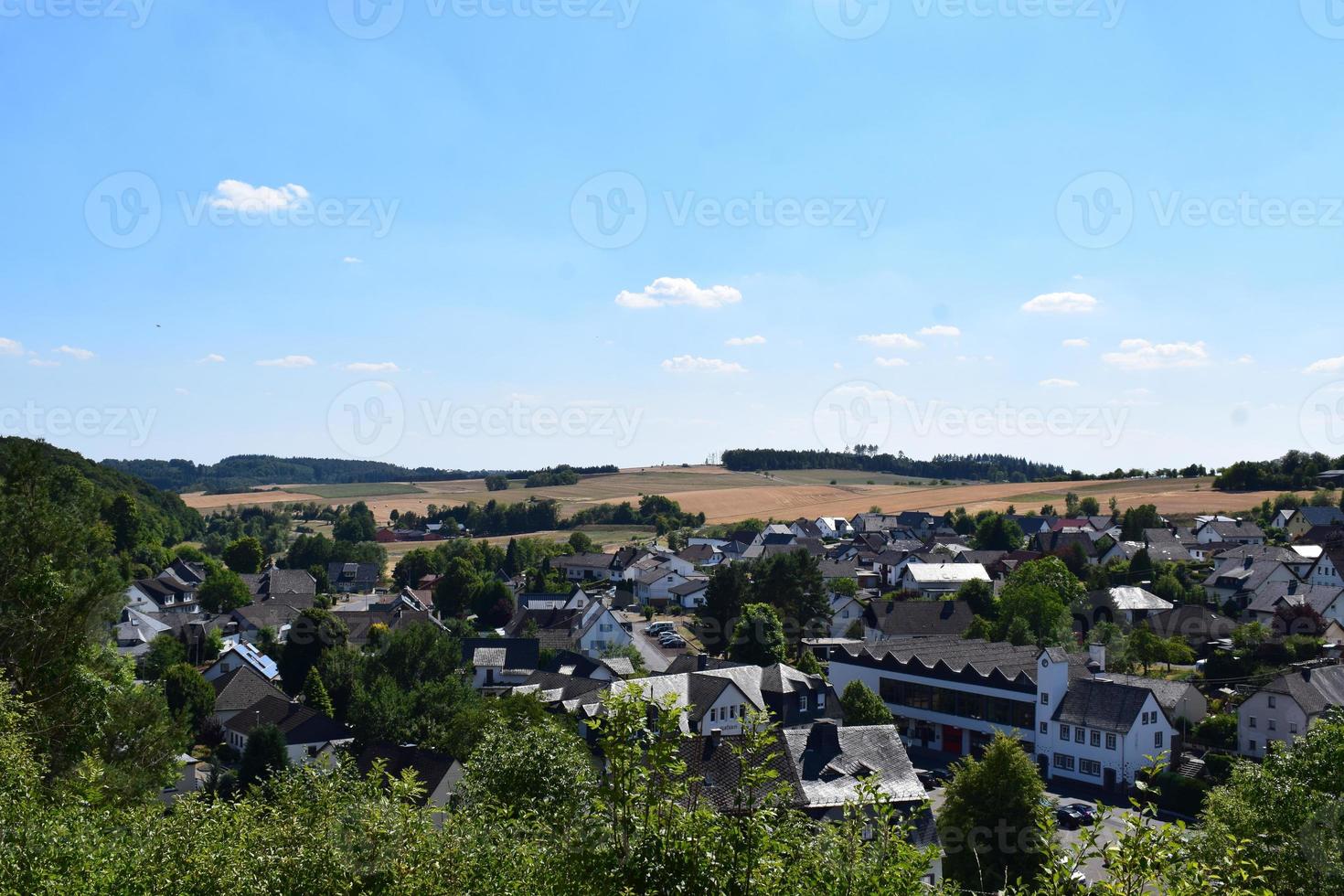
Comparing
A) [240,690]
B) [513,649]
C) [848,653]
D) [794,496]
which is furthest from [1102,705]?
[794,496]

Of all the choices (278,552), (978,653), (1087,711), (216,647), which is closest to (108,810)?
(1087,711)

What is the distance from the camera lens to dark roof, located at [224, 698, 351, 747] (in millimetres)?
43438

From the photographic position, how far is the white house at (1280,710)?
1651 inches

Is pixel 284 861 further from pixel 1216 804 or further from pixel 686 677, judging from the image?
pixel 686 677

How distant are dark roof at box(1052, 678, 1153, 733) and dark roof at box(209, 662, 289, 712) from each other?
37307 mm

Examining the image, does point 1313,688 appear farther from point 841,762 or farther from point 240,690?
point 240,690

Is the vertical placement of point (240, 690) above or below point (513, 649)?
below

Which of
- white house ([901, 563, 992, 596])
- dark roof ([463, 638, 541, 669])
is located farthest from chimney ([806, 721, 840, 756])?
white house ([901, 563, 992, 596])

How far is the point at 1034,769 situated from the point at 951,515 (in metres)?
108

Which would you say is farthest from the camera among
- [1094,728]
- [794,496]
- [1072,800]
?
[794,496]

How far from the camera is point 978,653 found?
165ft

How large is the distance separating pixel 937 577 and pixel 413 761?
60.0 metres

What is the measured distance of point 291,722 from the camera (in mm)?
44625

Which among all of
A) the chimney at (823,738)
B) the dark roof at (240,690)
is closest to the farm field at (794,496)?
the dark roof at (240,690)
